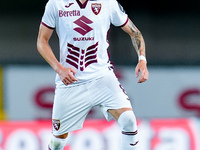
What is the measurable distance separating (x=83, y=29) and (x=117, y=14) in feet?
1.17

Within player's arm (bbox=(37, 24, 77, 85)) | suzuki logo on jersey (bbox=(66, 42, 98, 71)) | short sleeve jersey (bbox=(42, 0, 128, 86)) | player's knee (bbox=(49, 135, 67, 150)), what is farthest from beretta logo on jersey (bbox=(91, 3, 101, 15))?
player's knee (bbox=(49, 135, 67, 150))

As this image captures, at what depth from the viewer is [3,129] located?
7348 millimetres

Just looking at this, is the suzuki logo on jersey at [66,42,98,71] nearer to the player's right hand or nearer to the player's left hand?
the player's right hand

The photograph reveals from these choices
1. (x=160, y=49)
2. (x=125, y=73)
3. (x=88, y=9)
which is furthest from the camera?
A: (x=160, y=49)

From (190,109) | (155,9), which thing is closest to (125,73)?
(190,109)

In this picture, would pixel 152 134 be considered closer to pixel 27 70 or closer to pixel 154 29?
pixel 27 70

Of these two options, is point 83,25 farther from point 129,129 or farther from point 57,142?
point 57,142

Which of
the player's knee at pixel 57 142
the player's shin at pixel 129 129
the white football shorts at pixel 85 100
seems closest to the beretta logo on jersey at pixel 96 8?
the white football shorts at pixel 85 100

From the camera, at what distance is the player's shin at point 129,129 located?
17.7 ft

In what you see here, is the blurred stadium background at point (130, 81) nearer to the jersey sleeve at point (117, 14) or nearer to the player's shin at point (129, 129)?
the player's shin at point (129, 129)

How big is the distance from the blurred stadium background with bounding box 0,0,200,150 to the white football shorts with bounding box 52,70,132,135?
1.52 m

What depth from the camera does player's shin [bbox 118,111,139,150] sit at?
5382 millimetres

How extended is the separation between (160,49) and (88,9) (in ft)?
18.9

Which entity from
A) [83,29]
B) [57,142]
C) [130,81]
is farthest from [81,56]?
[130,81]
